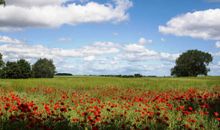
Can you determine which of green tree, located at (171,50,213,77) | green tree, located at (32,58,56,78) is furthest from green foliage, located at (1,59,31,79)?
green tree, located at (171,50,213,77)

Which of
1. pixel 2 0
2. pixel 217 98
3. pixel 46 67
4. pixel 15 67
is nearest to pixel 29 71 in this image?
pixel 15 67

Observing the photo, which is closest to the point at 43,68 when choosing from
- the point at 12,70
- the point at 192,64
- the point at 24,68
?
the point at 24,68

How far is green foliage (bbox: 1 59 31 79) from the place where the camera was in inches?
3794

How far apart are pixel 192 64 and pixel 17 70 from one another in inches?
1860

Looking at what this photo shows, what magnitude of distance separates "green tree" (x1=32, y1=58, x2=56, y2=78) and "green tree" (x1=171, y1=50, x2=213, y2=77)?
155ft

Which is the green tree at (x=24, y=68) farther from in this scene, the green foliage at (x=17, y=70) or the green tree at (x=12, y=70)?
the green tree at (x=12, y=70)

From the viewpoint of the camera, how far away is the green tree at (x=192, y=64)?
94938 millimetres

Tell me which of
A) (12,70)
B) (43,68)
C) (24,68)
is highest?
(43,68)

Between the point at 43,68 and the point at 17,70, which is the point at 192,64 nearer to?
the point at 17,70

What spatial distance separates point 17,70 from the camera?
96.4 meters

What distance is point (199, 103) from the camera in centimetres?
1279

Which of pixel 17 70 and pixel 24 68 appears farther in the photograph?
pixel 24 68

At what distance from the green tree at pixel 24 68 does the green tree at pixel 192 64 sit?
1571 inches

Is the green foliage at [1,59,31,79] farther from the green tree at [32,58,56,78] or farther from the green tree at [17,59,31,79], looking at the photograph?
the green tree at [32,58,56,78]
